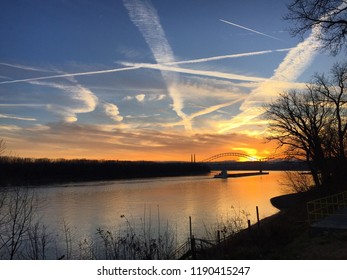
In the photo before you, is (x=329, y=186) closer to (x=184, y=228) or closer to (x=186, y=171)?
(x=184, y=228)

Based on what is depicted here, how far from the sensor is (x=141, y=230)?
2298 cm

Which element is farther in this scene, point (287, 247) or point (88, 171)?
point (88, 171)

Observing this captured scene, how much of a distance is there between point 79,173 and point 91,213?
94680mm

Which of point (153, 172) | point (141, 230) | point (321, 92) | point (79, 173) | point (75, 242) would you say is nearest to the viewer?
point (75, 242)

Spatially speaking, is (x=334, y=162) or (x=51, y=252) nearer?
(x=51, y=252)

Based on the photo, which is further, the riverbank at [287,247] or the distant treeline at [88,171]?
the distant treeline at [88,171]

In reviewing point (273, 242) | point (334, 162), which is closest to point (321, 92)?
point (334, 162)

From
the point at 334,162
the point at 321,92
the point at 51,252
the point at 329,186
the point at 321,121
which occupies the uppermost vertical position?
the point at 321,92

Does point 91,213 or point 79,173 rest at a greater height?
point 79,173

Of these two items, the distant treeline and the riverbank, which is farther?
the distant treeline

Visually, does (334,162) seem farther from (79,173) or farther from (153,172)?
(153,172)

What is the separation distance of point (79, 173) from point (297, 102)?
102 meters

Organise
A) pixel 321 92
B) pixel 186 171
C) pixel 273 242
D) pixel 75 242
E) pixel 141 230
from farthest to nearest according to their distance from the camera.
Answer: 1. pixel 186 171
2. pixel 321 92
3. pixel 141 230
4. pixel 75 242
5. pixel 273 242

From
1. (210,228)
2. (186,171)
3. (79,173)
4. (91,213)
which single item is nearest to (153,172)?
(186,171)
